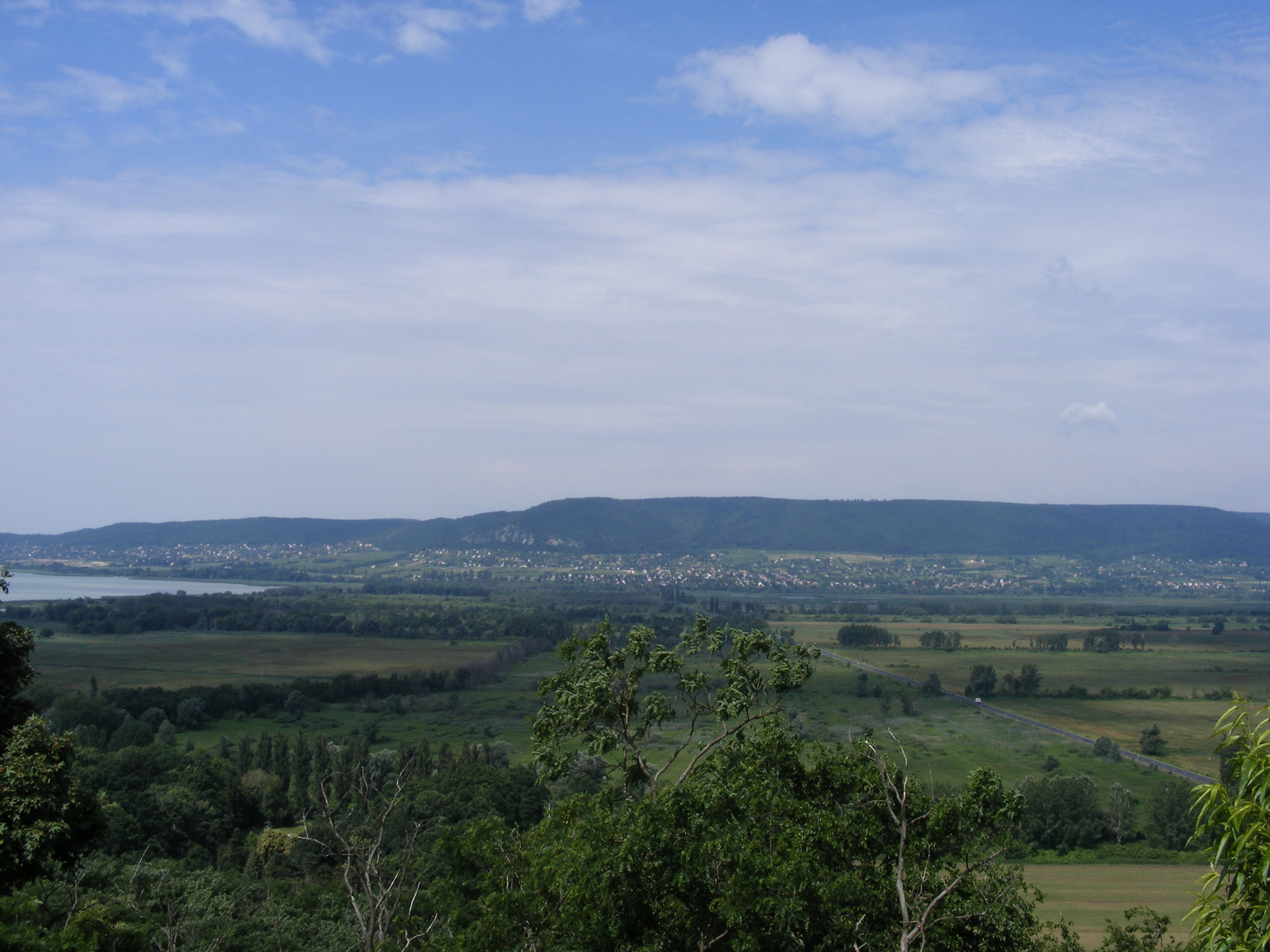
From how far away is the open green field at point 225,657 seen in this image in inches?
3553

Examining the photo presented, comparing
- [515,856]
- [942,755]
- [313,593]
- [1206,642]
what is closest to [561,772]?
[515,856]

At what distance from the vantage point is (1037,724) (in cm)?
7694

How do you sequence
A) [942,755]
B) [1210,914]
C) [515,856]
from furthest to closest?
[942,755], [515,856], [1210,914]

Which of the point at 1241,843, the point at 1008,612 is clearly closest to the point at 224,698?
the point at 1241,843

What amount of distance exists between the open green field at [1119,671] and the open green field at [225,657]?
51485 millimetres

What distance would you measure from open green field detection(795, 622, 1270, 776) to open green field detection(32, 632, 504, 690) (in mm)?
51485

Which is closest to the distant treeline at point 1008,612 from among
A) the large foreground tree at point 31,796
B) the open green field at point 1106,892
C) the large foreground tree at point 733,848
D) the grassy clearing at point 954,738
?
the grassy clearing at point 954,738

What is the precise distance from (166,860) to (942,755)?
4734cm

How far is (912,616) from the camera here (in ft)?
598

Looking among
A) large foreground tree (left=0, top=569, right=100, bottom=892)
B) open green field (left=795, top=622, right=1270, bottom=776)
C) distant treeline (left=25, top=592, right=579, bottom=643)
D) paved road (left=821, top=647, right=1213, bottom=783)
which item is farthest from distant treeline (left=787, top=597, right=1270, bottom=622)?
large foreground tree (left=0, top=569, right=100, bottom=892)

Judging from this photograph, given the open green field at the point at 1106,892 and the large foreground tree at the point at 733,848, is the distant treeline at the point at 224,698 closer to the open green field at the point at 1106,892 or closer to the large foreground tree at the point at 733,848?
the large foreground tree at the point at 733,848

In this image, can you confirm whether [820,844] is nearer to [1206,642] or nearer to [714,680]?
[714,680]

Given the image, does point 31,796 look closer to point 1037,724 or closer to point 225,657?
point 1037,724

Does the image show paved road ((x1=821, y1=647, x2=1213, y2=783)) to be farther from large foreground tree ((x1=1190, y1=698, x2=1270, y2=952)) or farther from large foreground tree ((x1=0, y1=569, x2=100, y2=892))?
large foreground tree ((x1=0, y1=569, x2=100, y2=892))
